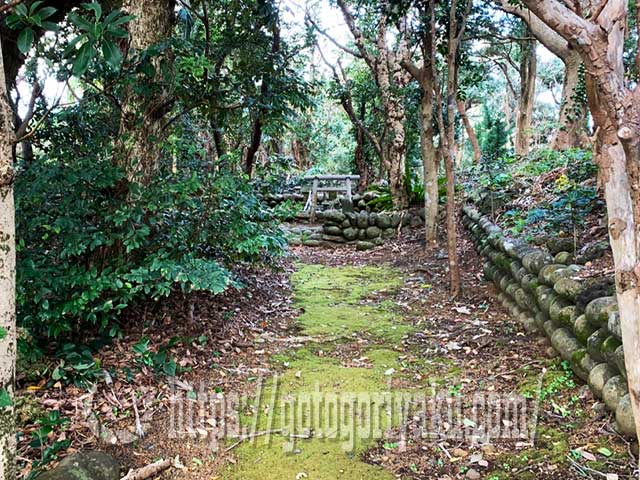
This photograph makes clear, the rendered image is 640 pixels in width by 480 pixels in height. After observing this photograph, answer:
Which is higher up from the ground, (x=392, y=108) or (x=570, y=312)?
(x=392, y=108)

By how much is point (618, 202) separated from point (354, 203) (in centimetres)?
900

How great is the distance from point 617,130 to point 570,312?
2100mm

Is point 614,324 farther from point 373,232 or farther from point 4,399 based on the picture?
point 373,232

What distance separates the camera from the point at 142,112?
3426mm

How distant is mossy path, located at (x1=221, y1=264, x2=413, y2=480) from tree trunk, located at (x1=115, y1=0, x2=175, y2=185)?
1.79 m

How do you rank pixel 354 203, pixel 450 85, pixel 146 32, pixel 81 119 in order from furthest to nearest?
pixel 354 203, pixel 450 85, pixel 81 119, pixel 146 32

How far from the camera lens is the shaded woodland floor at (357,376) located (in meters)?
2.34

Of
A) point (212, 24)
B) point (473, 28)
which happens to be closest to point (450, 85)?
point (473, 28)

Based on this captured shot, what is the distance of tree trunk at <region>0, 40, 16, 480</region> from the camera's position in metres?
1.50

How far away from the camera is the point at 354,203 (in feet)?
34.4

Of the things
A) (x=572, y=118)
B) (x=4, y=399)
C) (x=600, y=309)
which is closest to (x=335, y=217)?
(x=572, y=118)

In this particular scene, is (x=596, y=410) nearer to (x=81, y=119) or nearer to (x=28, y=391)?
(x=28, y=391)

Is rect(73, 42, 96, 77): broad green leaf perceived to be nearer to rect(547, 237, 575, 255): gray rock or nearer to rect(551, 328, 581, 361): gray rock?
rect(551, 328, 581, 361): gray rock

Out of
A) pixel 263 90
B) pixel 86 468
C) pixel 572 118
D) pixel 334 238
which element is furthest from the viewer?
pixel 334 238
